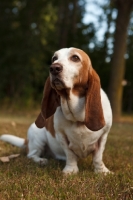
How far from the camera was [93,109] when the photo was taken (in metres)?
3.10

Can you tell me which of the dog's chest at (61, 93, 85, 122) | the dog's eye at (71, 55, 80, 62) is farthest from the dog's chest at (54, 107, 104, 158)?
the dog's eye at (71, 55, 80, 62)

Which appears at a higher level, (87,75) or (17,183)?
(87,75)

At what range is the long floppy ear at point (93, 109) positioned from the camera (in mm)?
3096

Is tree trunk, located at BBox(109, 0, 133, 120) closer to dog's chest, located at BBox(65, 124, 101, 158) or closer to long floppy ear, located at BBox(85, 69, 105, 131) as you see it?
dog's chest, located at BBox(65, 124, 101, 158)

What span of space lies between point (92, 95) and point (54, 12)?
57.7ft

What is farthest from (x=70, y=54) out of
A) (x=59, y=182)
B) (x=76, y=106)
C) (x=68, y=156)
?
(x=59, y=182)

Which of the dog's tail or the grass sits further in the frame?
the dog's tail

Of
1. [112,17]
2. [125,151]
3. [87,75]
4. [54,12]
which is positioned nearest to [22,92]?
Result: [54,12]

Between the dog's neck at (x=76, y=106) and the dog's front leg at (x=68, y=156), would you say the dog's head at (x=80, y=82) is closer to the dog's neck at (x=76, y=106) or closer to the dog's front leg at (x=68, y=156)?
the dog's neck at (x=76, y=106)

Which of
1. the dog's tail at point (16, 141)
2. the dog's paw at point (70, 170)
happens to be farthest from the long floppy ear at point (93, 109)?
the dog's tail at point (16, 141)

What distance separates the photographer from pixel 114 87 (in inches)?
459

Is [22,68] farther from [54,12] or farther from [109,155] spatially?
[109,155]

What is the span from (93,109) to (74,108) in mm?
195

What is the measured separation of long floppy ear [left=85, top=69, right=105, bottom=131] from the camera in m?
3.10
